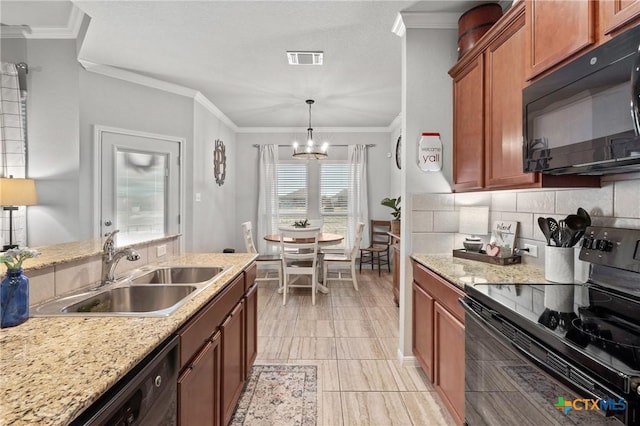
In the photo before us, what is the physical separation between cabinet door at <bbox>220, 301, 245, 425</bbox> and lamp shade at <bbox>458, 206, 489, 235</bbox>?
173 centimetres

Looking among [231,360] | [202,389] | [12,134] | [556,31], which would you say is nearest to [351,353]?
[231,360]

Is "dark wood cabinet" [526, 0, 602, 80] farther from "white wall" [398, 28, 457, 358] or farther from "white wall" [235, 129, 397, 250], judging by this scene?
"white wall" [235, 129, 397, 250]

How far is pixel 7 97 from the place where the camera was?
9.65 ft

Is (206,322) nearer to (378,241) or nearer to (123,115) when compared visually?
(123,115)

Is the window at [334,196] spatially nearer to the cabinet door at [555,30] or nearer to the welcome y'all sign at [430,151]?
the welcome y'all sign at [430,151]

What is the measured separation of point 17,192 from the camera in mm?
2738

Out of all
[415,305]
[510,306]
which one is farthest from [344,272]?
[510,306]

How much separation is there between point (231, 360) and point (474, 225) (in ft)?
6.26

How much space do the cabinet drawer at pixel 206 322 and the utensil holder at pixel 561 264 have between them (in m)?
1.67

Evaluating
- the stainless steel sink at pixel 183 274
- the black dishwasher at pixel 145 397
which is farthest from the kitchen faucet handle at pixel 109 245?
the black dishwasher at pixel 145 397

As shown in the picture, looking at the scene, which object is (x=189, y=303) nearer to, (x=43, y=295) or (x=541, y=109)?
(x=43, y=295)

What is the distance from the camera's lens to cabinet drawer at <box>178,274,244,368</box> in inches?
43.4

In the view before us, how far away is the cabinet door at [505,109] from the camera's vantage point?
5.17 feet

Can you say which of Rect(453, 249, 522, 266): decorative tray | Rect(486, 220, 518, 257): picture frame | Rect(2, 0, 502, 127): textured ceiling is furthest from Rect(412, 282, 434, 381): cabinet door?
Rect(2, 0, 502, 127): textured ceiling
